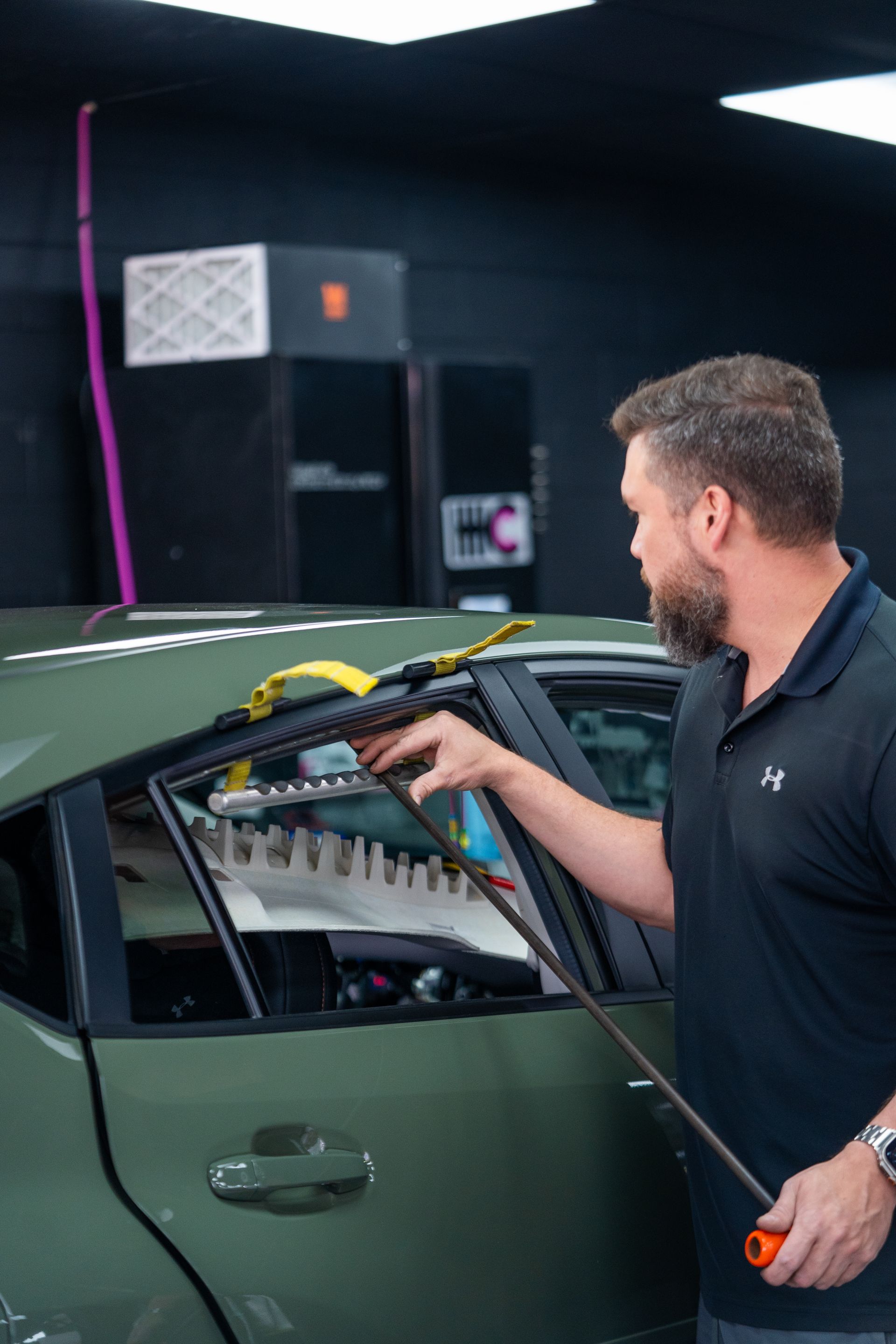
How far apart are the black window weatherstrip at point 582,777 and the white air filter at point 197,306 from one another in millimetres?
2343

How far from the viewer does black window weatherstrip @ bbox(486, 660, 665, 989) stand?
1.59m

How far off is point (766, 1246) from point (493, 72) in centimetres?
376

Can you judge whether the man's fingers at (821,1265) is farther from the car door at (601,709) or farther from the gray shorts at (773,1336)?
the car door at (601,709)

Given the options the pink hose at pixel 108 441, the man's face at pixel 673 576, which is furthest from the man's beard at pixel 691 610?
the pink hose at pixel 108 441

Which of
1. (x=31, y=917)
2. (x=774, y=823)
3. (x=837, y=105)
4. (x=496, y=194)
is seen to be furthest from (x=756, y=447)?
(x=496, y=194)

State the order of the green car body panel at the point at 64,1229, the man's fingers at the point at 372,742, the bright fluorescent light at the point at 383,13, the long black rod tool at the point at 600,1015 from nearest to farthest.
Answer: the green car body panel at the point at 64,1229 → the long black rod tool at the point at 600,1015 → the man's fingers at the point at 372,742 → the bright fluorescent light at the point at 383,13

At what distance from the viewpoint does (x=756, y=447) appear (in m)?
1.31

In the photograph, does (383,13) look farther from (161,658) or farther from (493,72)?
(161,658)

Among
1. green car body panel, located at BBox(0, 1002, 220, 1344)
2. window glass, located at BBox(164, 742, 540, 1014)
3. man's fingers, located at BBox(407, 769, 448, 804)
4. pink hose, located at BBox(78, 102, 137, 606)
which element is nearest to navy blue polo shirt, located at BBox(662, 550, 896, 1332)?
man's fingers, located at BBox(407, 769, 448, 804)

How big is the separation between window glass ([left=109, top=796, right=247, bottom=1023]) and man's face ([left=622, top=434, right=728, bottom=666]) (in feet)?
1.72

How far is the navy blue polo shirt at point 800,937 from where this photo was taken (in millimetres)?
1228

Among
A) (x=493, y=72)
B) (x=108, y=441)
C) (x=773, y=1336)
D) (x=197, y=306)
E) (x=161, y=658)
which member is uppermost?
(x=493, y=72)

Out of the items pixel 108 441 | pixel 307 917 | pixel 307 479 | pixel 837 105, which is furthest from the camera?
pixel 837 105

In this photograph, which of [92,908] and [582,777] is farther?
[582,777]
